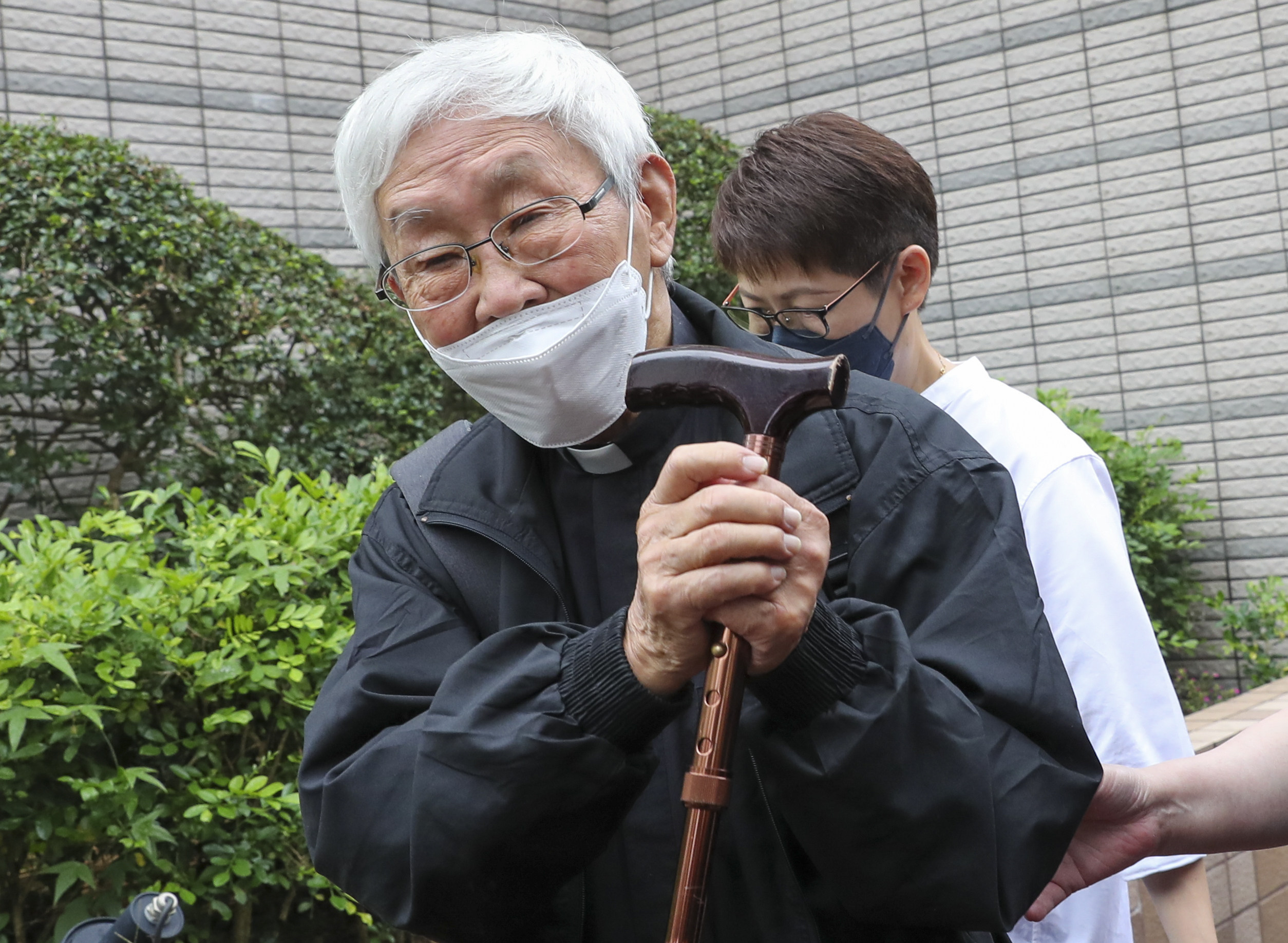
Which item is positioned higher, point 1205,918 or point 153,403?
point 153,403

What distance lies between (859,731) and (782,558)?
0.62 feet

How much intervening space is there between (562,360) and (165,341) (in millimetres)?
5004

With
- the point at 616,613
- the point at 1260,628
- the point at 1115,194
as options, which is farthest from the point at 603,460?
the point at 1115,194

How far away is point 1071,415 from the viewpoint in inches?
257

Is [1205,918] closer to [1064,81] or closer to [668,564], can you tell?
[668,564]

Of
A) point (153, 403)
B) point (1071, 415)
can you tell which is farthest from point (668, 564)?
point (1071, 415)

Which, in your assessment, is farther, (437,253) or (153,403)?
(153,403)

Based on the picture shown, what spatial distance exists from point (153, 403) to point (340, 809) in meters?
5.17

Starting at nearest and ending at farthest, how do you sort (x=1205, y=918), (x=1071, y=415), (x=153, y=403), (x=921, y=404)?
1. (x=921, y=404)
2. (x=1205, y=918)
3. (x=153, y=403)
4. (x=1071, y=415)

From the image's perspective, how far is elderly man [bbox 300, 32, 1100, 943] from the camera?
1.17m

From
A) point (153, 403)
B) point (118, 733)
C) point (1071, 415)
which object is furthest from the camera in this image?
point (1071, 415)

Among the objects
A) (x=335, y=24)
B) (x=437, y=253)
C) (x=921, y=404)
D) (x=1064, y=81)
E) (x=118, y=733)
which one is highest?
(x=335, y=24)

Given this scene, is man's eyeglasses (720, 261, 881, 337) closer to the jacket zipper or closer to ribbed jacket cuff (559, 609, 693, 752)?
the jacket zipper

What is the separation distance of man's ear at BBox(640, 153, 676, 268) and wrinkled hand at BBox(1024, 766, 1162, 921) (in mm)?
889
